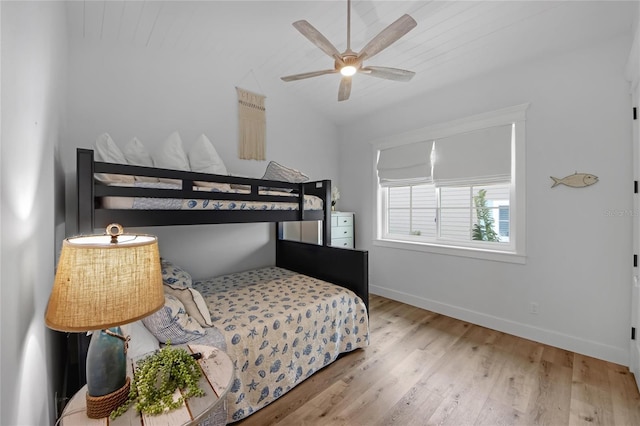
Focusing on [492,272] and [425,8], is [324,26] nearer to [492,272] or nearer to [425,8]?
[425,8]

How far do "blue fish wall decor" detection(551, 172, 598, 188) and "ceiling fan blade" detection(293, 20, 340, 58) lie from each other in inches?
85.9

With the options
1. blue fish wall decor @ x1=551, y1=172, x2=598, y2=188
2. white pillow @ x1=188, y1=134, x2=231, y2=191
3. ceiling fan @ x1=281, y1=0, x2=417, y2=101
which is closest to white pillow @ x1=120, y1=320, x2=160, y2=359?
white pillow @ x1=188, y1=134, x2=231, y2=191

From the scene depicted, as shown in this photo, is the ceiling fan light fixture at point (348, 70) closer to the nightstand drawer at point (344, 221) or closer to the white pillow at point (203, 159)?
the white pillow at point (203, 159)

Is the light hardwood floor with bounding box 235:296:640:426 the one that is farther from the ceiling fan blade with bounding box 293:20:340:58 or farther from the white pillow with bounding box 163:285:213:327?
the ceiling fan blade with bounding box 293:20:340:58

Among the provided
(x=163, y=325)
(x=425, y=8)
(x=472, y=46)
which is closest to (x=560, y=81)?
(x=472, y=46)

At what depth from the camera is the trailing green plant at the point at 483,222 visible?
2.89 m

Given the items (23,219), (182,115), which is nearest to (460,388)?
(23,219)

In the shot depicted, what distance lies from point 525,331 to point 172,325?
117 inches

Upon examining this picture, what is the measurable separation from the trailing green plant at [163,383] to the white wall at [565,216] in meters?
2.82

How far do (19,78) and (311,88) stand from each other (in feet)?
10.2

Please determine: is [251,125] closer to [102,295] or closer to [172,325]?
[172,325]

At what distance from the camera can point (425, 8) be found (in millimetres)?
2098

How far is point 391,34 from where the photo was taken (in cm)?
173

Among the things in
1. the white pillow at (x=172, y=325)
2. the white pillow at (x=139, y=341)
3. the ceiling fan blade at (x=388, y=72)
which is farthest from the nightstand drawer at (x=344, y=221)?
the white pillow at (x=139, y=341)
